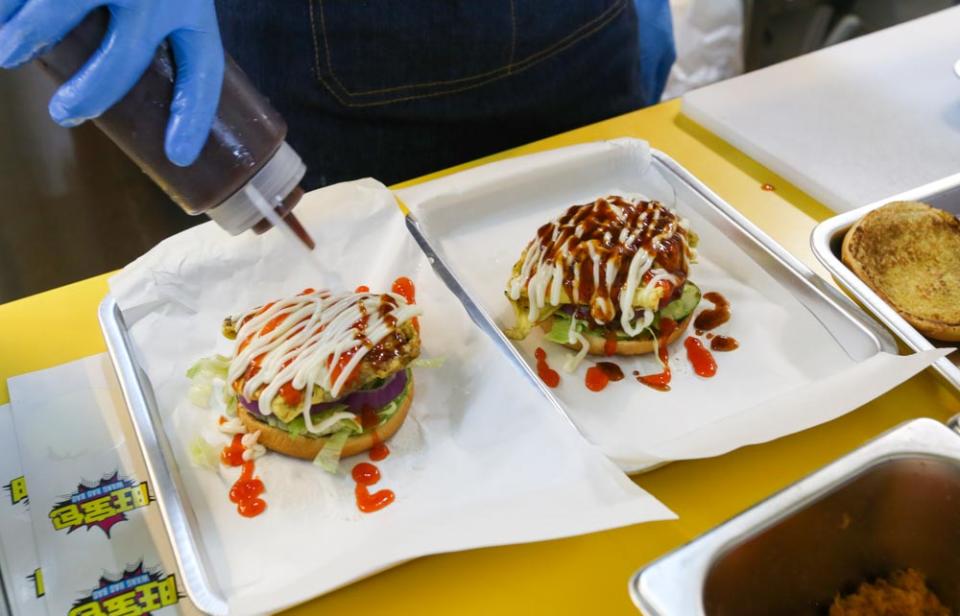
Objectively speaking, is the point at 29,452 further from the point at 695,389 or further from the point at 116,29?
the point at 695,389

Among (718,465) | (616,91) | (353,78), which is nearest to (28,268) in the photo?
(353,78)

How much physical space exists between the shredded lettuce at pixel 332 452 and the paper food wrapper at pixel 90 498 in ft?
0.96

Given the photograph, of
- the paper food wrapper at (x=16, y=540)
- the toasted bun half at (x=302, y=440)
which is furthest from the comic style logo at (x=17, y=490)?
the toasted bun half at (x=302, y=440)

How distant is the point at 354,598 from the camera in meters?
1.33

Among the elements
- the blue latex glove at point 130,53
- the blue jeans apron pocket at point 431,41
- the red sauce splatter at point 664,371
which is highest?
the blue latex glove at point 130,53

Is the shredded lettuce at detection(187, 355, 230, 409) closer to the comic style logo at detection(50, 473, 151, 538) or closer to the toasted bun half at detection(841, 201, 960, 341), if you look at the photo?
the comic style logo at detection(50, 473, 151, 538)

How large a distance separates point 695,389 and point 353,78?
1.18 metres

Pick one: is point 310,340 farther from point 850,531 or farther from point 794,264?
point 794,264

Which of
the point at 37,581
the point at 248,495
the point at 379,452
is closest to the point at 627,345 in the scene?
the point at 379,452

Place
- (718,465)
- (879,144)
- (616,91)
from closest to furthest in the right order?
(718,465) → (879,144) → (616,91)

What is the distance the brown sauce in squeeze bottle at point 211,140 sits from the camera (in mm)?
1213

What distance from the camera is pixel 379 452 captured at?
62.5 inches

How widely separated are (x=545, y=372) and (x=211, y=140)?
837 millimetres

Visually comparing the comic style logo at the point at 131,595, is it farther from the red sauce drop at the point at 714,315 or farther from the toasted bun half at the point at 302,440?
the red sauce drop at the point at 714,315
